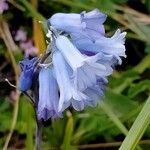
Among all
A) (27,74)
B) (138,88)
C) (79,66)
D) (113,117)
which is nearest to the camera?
(79,66)

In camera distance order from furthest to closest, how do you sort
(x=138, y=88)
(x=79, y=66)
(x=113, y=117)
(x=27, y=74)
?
1. (x=138, y=88)
2. (x=113, y=117)
3. (x=27, y=74)
4. (x=79, y=66)

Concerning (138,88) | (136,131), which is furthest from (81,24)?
(138,88)

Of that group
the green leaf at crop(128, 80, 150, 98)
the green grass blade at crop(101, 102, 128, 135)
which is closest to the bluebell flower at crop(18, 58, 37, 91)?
the green grass blade at crop(101, 102, 128, 135)

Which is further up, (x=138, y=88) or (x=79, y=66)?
(x=79, y=66)

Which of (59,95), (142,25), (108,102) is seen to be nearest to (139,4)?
(142,25)

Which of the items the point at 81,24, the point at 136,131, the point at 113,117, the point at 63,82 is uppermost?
the point at 81,24

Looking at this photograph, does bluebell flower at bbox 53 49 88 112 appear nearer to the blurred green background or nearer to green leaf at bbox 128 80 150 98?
the blurred green background

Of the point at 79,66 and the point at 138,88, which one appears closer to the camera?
the point at 79,66

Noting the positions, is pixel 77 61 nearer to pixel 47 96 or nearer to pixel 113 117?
pixel 47 96
